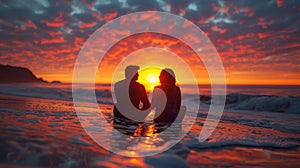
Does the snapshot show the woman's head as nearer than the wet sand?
No

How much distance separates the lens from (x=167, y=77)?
6609 millimetres

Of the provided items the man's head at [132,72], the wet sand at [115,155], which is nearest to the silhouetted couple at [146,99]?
the man's head at [132,72]

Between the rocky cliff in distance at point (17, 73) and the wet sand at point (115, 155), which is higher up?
the rocky cliff in distance at point (17, 73)

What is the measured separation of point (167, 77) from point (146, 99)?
3.86 ft

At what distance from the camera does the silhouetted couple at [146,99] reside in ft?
21.4

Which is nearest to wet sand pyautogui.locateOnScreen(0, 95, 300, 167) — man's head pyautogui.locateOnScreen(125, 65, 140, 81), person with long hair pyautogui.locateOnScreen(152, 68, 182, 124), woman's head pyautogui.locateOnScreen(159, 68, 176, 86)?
person with long hair pyautogui.locateOnScreen(152, 68, 182, 124)

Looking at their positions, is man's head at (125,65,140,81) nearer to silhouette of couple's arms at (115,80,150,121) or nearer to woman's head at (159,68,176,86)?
silhouette of couple's arms at (115,80,150,121)

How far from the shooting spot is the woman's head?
21.6 feet

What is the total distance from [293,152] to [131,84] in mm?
4924

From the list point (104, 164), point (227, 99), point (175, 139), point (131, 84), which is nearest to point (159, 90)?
point (131, 84)

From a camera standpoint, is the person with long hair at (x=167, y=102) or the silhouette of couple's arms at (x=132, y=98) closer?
the person with long hair at (x=167, y=102)

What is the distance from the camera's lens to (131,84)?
22.7 feet

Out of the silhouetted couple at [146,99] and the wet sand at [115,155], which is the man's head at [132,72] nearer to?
the silhouetted couple at [146,99]

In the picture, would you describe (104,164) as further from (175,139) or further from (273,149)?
(273,149)
